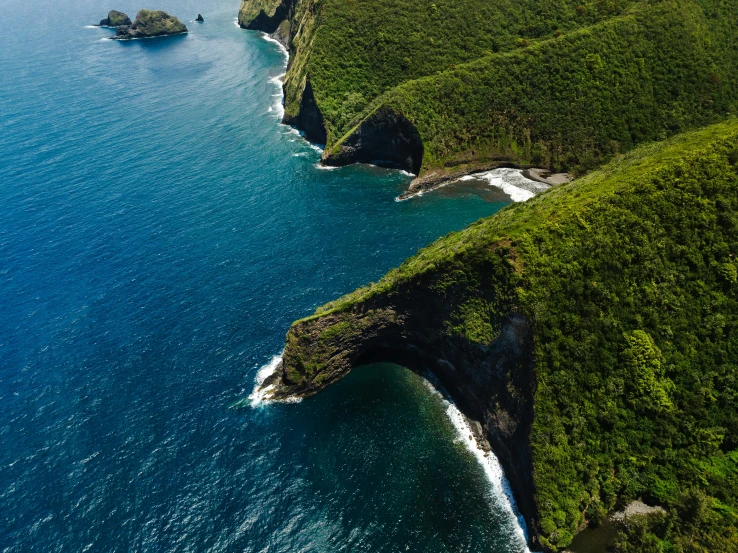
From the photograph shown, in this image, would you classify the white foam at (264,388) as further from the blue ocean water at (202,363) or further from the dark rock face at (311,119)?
the dark rock face at (311,119)

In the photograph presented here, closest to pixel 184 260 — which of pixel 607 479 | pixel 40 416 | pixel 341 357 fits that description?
pixel 40 416

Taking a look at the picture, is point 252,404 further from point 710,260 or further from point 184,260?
point 710,260

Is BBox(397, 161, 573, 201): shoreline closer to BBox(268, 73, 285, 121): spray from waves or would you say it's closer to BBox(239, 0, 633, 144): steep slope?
BBox(239, 0, 633, 144): steep slope

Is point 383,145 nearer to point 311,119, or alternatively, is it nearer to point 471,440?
point 311,119

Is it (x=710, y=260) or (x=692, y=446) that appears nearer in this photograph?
(x=692, y=446)

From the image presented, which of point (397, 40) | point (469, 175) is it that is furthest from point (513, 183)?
point (397, 40)

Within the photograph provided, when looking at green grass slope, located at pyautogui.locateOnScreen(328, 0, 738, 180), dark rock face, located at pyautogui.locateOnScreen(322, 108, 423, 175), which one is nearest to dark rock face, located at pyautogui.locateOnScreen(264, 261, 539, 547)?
green grass slope, located at pyautogui.locateOnScreen(328, 0, 738, 180)
